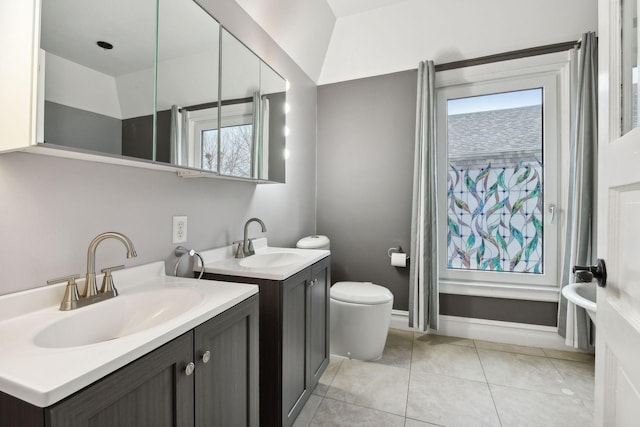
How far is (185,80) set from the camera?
1233 millimetres

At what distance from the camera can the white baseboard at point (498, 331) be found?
90.8 inches

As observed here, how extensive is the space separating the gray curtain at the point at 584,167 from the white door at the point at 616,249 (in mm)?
1600

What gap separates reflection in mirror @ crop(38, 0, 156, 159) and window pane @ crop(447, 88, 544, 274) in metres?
2.33

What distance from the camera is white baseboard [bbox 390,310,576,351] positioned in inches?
90.8

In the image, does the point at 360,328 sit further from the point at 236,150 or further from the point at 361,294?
the point at 236,150

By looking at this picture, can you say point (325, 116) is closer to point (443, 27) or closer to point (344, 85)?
point (344, 85)

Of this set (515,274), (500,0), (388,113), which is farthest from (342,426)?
(500,0)

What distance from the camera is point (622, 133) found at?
70cm

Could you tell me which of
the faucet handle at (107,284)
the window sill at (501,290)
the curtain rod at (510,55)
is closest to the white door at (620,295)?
the faucet handle at (107,284)

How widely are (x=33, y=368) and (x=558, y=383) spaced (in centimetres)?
255

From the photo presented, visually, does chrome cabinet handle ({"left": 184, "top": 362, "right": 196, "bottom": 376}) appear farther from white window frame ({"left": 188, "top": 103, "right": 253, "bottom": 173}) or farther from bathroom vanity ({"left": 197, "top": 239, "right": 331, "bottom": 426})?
white window frame ({"left": 188, "top": 103, "right": 253, "bottom": 173})

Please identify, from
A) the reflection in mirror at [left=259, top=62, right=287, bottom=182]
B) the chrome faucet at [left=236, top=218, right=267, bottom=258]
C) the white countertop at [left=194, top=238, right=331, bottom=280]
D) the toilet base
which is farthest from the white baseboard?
the reflection in mirror at [left=259, top=62, right=287, bottom=182]

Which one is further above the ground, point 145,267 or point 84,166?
point 84,166

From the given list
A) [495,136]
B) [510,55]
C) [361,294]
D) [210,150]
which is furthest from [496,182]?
Answer: [210,150]
